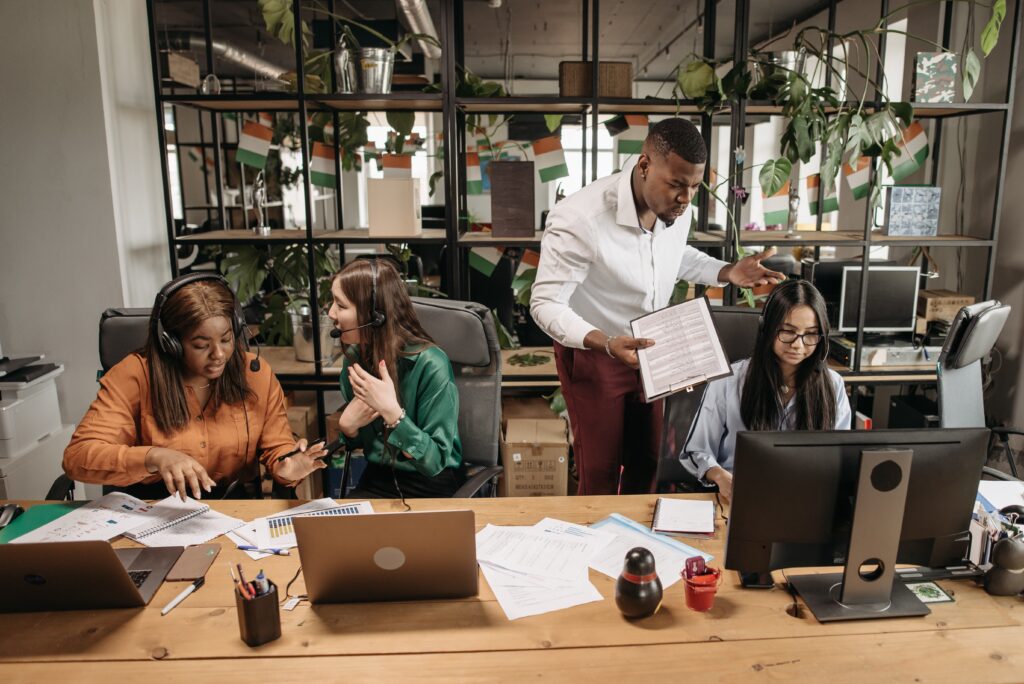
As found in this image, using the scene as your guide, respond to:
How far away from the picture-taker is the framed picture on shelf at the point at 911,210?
3.26 m

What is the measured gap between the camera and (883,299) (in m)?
A: 3.24

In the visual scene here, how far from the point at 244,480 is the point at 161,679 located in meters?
0.85

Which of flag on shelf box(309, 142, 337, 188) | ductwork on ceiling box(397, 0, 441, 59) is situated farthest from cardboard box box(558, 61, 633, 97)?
ductwork on ceiling box(397, 0, 441, 59)

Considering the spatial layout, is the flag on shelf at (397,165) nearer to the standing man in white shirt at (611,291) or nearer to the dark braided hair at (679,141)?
the standing man in white shirt at (611,291)

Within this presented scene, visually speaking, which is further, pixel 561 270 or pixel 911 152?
pixel 911 152

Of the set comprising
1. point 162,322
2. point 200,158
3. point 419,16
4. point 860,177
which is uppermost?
point 419,16

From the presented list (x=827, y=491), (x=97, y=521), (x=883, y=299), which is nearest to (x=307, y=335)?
(x=97, y=521)

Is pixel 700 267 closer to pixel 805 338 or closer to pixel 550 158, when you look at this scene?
pixel 805 338

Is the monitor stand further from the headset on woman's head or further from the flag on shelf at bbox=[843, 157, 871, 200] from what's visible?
the flag on shelf at bbox=[843, 157, 871, 200]

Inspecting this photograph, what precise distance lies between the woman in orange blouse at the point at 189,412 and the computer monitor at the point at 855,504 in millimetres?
987

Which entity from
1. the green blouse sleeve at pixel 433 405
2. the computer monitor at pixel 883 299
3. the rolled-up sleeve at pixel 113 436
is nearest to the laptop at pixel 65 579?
the rolled-up sleeve at pixel 113 436

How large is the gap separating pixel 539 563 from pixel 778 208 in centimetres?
249

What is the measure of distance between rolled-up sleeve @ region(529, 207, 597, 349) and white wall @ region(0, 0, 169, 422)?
174 cm

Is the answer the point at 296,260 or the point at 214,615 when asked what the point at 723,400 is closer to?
the point at 214,615
